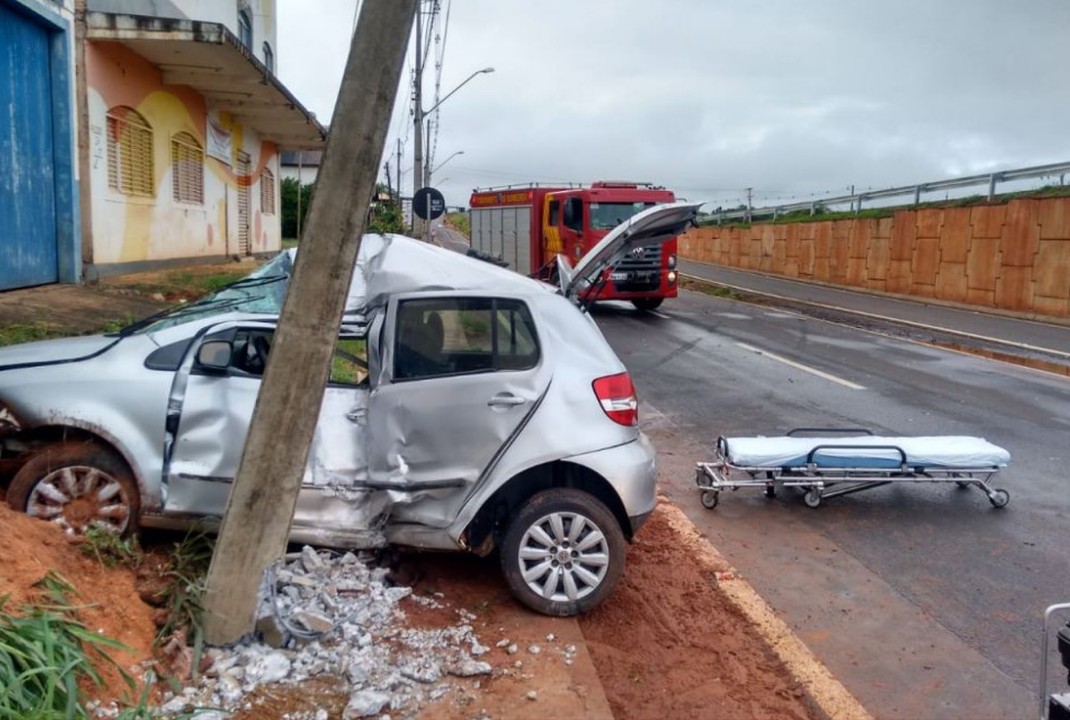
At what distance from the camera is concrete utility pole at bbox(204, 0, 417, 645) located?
3.96 metres

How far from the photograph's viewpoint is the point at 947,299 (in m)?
27.1

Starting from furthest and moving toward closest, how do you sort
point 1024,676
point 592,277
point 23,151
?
point 23,151
point 592,277
point 1024,676

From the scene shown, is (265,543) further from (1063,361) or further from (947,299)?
(947,299)

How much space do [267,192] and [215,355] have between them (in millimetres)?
24723

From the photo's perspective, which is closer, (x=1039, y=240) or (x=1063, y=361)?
(x=1063, y=361)

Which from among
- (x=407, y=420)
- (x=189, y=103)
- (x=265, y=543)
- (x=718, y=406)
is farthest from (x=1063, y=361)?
(x=189, y=103)

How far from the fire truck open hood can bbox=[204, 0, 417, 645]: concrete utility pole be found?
6.39 feet

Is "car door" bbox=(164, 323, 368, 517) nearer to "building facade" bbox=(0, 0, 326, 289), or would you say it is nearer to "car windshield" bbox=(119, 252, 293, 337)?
"car windshield" bbox=(119, 252, 293, 337)

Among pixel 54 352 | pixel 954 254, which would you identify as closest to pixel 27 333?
pixel 54 352

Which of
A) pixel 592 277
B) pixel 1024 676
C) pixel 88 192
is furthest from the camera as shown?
pixel 88 192

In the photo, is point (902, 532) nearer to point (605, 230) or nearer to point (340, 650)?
point (340, 650)

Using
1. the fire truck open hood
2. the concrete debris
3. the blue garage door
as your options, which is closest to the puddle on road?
the fire truck open hood

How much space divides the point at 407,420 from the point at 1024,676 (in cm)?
329

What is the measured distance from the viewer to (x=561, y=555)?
4918 millimetres
